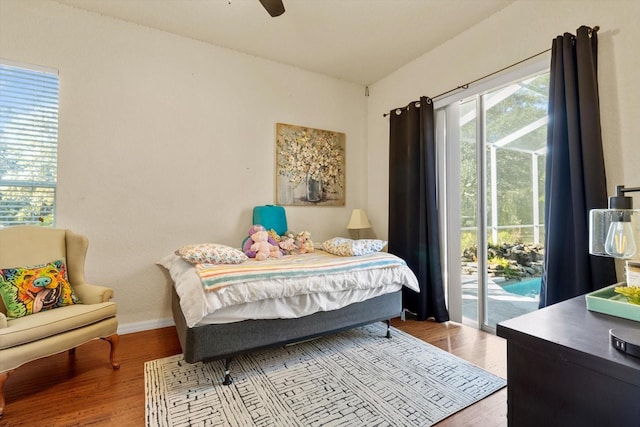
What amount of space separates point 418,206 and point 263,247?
1.65 metres

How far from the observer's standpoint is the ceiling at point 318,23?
244 cm

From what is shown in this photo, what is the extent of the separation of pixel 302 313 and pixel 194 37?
2.84 m

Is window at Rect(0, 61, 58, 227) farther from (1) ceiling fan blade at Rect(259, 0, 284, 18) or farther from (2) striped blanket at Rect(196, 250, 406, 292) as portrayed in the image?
(1) ceiling fan blade at Rect(259, 0, 284, 18)

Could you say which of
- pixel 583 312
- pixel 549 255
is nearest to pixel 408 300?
pixel 549 255

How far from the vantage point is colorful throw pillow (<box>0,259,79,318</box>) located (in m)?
1.84

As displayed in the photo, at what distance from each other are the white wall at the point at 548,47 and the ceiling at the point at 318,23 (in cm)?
15

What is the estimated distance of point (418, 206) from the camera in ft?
10.1

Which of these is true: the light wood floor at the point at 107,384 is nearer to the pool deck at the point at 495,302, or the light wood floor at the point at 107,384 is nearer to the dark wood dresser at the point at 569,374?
the pool deck at the point at 495,302

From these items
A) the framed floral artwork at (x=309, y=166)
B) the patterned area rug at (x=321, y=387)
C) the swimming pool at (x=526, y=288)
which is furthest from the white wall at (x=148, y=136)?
the swimming pool at (x=526, y=288)

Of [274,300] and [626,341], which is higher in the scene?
[626,341]

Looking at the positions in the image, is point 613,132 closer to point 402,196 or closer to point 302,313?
point 402,196

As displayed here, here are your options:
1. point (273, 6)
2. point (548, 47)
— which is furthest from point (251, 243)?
point (548, 47)

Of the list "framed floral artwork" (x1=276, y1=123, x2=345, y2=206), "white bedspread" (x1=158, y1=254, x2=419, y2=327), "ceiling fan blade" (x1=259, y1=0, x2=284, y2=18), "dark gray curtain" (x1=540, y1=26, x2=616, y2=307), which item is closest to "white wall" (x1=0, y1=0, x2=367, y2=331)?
"framed floral artwork" (x1=276, y1=123, x2=345, y2=206)

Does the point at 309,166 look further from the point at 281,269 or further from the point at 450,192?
the point at 281,269
